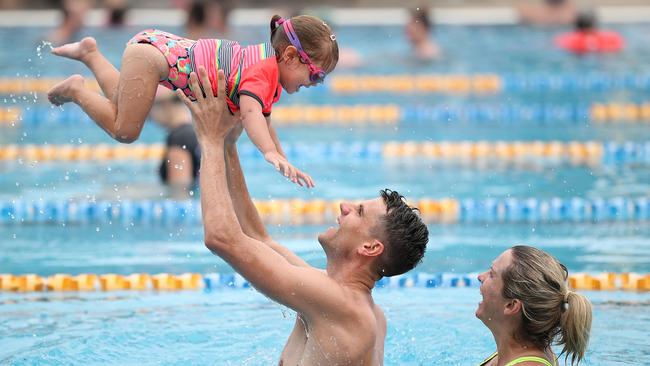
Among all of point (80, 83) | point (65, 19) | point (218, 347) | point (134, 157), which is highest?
point (65, 19)

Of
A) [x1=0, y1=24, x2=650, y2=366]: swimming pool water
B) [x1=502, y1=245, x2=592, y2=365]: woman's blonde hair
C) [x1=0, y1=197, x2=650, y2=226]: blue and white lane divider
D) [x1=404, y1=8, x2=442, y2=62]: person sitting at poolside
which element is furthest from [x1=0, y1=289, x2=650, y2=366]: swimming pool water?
[x1=404, y1=8, x2=442, y2=62]: person sitting at poolside

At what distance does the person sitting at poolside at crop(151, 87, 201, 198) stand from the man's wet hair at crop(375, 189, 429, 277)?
379 cm

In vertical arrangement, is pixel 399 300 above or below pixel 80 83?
below

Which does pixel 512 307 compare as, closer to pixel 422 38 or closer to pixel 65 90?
pixel 65 90

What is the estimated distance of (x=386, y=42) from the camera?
14.1 m

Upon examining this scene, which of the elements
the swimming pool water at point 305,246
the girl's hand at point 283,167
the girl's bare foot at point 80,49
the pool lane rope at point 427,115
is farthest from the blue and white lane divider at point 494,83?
the girl's hand at point 283,167

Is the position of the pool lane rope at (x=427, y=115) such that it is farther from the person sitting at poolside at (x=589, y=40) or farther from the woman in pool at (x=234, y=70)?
the woman in pool at (x=234, y=70)

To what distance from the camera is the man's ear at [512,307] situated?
3427 mm

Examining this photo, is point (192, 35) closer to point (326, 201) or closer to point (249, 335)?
point (326, 201)

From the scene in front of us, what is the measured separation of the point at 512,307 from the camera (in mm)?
→ 3449

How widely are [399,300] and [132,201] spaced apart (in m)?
2.64

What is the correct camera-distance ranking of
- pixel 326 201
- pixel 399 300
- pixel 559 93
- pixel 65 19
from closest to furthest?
pixel 399 300, pixel 326 201, pixel 559 93, pixel 65 19

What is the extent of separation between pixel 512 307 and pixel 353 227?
592 mm

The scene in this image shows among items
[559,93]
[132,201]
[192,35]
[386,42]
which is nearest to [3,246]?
[132,201]
